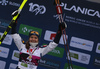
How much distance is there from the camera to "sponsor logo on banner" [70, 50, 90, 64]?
Answer: 15.3 feet

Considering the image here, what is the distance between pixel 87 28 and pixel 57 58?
1.00 meters

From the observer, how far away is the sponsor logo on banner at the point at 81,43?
4633 millimetres

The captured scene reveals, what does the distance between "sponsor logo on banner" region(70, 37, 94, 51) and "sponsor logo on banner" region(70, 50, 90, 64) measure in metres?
0.15

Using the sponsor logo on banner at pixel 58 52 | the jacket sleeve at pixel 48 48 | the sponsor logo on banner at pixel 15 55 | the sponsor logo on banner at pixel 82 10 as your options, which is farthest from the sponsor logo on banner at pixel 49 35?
the jacket sleeve at pixel 48 48

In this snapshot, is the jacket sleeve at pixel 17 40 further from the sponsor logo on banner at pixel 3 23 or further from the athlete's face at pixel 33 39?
the sponsor logo on banner at pixel 3 23

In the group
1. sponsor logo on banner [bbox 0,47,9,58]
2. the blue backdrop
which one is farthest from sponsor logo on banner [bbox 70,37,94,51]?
sponsor logo on banner [bbox 0,47,9,58]

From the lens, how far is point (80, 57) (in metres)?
4.70

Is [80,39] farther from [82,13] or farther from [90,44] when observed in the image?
[82,13]

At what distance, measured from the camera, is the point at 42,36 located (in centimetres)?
473

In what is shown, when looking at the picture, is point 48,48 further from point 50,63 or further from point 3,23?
point 3,23

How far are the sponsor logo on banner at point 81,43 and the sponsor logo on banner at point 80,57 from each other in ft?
0.49

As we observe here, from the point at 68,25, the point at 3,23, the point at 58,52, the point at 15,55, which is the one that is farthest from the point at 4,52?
the point at 68,25

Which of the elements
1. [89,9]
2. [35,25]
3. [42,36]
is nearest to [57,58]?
[42,36]

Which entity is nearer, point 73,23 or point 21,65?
point 21,65
